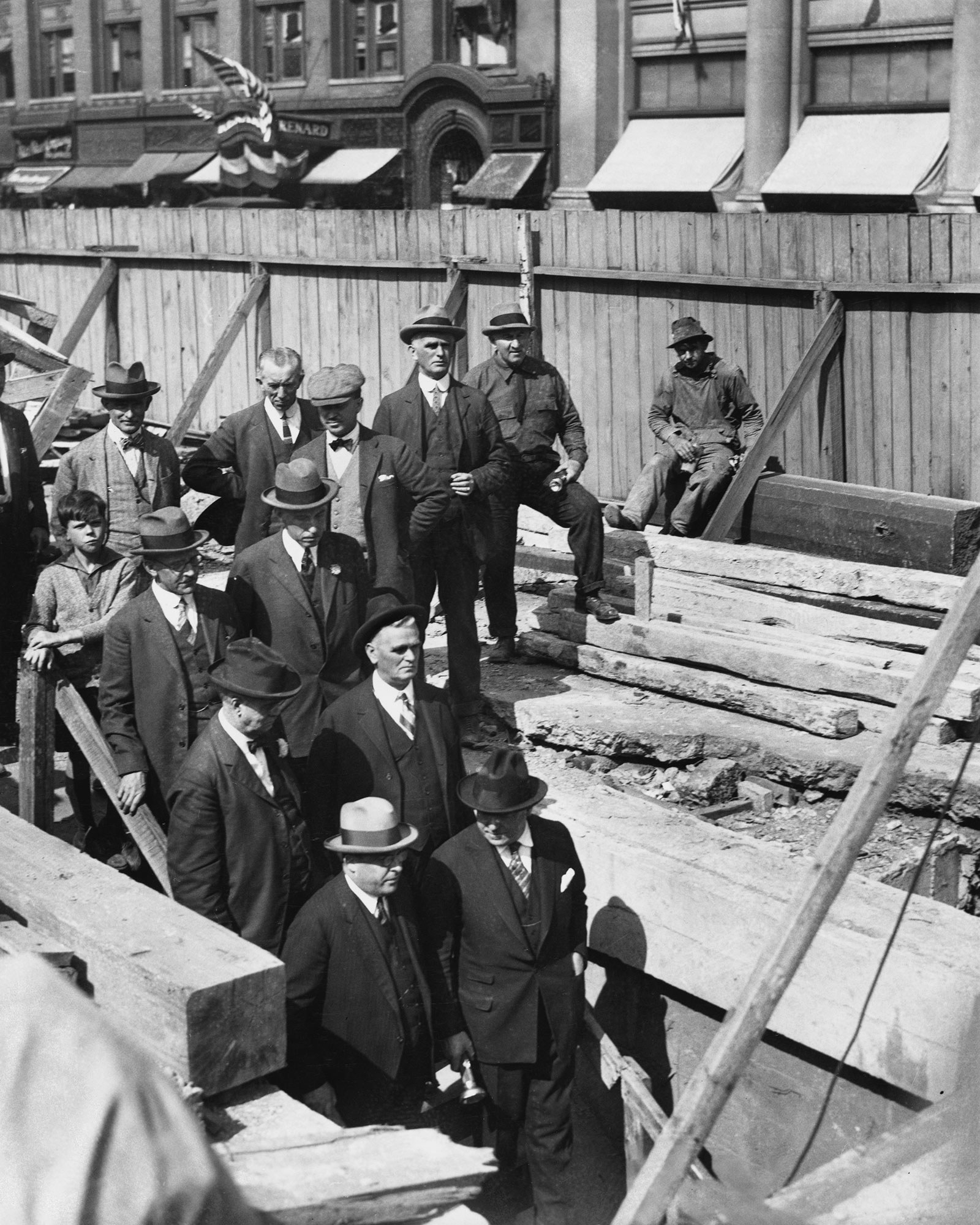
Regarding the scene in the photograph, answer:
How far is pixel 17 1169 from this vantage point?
143 cm

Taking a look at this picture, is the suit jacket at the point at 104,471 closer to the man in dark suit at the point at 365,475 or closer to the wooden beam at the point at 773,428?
the man in dark suit at the point at 365,475

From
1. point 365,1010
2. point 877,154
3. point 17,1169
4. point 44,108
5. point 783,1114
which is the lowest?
point 783,1114

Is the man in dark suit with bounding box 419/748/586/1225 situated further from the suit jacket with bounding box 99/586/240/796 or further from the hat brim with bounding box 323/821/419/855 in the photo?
the suit jacket with bounding box 99/586/240/796

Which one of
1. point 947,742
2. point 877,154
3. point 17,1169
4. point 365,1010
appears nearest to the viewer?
point 17,1169

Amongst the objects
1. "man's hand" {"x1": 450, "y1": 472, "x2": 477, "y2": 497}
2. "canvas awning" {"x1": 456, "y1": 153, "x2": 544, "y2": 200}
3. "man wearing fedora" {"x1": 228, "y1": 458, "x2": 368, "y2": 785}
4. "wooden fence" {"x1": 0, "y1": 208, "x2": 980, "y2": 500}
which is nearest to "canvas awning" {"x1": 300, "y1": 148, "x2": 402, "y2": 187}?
"canvas awning" {"x1": 456, "y1": 153, "x2": 544, "y2": 200}

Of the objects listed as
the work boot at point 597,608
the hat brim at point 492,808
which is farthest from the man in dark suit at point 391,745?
the work boot at point 597,608

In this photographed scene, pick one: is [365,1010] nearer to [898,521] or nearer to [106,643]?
[106,643]

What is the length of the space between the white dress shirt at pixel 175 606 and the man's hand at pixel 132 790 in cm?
58

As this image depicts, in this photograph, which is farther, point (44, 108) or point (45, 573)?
point (44, 108)

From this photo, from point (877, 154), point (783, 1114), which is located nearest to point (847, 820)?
point (783, 1114)

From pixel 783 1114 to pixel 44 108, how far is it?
1487 inches

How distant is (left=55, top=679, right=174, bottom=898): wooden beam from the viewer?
6.00 meters

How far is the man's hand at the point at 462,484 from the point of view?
25.6ft

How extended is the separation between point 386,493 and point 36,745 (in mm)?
1927
